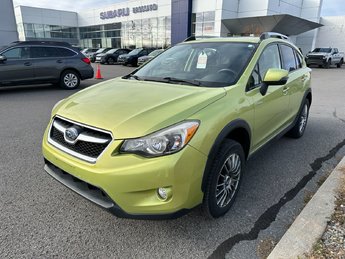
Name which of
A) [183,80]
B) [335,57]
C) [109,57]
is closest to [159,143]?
[183,80]

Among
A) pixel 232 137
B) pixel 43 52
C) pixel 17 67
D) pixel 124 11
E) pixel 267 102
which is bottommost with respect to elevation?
pixel 17 67

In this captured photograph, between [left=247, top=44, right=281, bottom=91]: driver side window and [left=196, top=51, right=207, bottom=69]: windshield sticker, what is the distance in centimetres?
62

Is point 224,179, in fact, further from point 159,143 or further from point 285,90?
point 285,90

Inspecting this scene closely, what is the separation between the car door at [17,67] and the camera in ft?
30.2

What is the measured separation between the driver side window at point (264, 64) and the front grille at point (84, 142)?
1.67m

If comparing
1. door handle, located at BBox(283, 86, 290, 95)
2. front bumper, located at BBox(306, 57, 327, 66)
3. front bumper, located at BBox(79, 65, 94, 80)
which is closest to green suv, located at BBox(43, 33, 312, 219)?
door handle, located at BBox(283, 86, 290, 95)

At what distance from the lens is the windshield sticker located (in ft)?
11.3

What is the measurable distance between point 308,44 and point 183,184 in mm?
38986

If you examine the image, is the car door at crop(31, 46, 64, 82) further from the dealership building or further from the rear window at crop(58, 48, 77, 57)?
the dealership building

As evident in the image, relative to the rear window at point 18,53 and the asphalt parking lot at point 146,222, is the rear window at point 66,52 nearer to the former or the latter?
the rear window at point 18,53

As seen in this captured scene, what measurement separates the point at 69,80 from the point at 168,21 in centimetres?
2556

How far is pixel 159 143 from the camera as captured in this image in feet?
7.01

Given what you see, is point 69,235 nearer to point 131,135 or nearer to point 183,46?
point 131,135

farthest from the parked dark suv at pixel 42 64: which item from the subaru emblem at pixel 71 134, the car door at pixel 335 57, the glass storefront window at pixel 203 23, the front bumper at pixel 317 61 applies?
the car door at pixel 335 57
